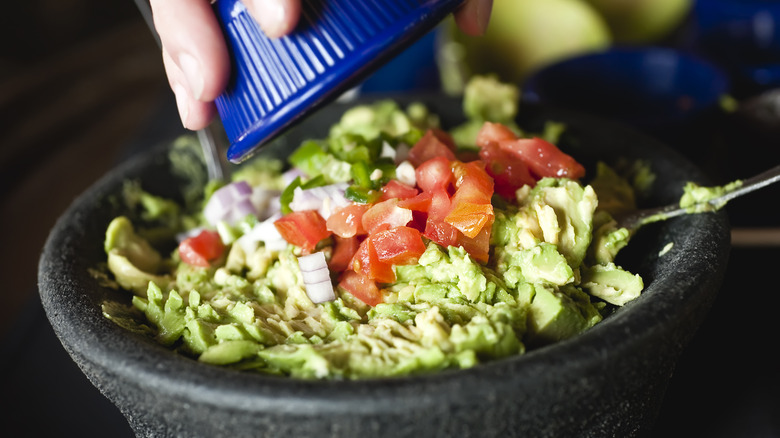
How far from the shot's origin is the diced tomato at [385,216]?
3.72ft

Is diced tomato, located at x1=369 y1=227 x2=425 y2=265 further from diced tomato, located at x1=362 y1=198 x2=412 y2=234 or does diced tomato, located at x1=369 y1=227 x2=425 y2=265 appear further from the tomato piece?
the tomato piece

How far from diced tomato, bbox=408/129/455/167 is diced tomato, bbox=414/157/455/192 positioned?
0.08m

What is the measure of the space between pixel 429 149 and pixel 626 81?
1.05 meters

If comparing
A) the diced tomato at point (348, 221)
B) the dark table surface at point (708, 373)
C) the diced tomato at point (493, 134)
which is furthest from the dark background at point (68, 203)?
the diced tomato at point (348, 221)

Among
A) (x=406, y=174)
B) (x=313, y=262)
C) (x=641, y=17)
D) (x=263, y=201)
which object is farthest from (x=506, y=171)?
(x=641, y=17)

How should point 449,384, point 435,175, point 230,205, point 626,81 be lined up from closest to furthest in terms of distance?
point 449,384, point 435,175, point 230,205, point 626,81

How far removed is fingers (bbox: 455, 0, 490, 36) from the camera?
45.5 inches

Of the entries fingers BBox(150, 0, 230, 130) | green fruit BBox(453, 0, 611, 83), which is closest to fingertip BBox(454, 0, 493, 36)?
fingers BBox(150, 0, 230, 130)

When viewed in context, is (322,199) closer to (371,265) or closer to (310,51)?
(371,265)

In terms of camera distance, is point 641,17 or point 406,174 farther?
point 641,17

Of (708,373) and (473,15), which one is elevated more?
(473,15)

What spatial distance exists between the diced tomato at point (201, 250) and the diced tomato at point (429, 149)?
414mm

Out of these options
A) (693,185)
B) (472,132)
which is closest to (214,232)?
(472,132)

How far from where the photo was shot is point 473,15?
117cm
